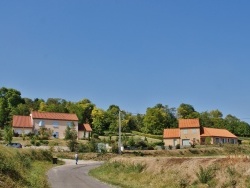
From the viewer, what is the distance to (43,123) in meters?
97.5

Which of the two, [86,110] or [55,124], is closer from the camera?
[55,124]

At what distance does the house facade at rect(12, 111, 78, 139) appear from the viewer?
9381 cm

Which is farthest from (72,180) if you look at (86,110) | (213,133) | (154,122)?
(86,110)

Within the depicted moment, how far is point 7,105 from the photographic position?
124 meters

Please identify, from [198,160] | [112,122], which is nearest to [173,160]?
[198,160]

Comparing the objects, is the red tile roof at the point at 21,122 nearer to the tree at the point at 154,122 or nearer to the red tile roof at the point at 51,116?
the red tile roof at the point at 51,116

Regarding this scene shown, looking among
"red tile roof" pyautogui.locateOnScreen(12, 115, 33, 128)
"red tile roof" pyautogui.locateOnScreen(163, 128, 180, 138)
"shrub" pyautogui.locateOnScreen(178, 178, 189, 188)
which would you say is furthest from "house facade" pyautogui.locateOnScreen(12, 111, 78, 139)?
"shrub" pyautogui.locateOnScreen(178, 178, 189, 188)

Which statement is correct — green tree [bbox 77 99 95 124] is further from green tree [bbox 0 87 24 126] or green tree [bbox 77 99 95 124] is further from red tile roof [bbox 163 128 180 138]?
red tile roof [bbox 163 128 180 138]

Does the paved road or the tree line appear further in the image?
the tree line

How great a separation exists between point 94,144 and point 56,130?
2946 cm

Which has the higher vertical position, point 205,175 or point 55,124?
point 55,124

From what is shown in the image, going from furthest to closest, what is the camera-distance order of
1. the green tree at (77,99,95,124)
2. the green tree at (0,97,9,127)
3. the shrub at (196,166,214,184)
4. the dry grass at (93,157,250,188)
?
the green tree at (77,99,95,124) → the green tree at (0,97,9,127) → the shrub at (196,166,214,184) → the dry grass at (93,157,250,188)

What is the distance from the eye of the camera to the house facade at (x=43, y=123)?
93.8 m

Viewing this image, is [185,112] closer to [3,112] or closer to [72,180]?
[3,112]
